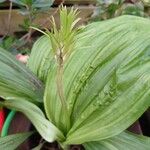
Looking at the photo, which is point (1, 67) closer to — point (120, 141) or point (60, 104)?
point (60, 104)

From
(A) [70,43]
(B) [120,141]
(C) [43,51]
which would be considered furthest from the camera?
(C) [43,51]

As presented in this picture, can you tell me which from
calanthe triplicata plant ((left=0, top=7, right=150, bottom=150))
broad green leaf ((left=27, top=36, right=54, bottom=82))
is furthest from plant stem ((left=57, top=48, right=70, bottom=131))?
broad green leaf ((left=27, top=36, right=54, bottom=82))

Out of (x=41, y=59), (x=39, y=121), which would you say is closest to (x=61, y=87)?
(x=39, y=121)

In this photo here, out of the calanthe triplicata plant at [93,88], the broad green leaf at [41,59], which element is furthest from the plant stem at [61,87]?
the broad green leaf at [41,59]

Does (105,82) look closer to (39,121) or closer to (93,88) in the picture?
(93,88)

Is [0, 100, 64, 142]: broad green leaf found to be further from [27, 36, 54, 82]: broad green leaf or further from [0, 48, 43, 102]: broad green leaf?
[27, 36, 54, 82]: broad green leaf

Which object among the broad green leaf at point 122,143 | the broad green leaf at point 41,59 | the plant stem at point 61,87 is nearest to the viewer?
the plant stem at point 61,87

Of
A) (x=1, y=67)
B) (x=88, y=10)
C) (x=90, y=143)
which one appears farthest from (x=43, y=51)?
(x=88, y=10)

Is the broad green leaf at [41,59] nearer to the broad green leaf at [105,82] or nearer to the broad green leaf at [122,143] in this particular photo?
the broad green leaf at [105,82]
